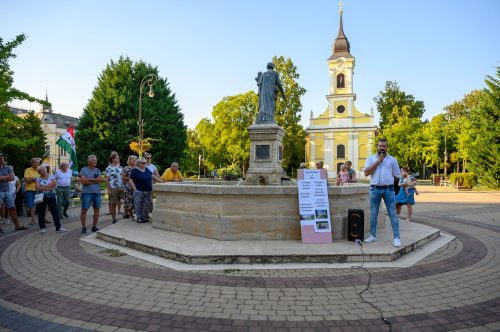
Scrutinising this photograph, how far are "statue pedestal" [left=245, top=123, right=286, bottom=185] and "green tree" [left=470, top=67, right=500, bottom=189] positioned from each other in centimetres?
2528

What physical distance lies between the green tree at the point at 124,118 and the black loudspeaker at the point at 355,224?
76.8 feet

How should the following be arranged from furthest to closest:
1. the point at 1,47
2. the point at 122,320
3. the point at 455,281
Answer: the point at 1,47, the point at 455,281, the point at 122,320

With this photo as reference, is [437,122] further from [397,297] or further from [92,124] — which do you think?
[397,297]

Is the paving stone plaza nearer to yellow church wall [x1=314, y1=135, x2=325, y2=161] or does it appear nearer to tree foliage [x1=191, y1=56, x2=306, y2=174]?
tree foliage [x1=191, y1=56, x2=306, y2=174]

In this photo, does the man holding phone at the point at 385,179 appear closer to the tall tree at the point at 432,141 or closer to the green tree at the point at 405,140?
the tall tree at the point at 432,141

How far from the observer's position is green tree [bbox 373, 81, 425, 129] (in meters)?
63.4

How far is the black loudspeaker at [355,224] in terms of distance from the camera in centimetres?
648

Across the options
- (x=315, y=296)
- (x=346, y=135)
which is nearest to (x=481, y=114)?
(x=346, y=135)

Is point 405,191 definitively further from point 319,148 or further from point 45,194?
point 319,148

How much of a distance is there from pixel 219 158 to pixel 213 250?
4328cm

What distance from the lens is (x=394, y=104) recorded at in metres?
64.4

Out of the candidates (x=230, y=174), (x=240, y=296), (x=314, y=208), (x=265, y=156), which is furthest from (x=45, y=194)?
(x=230, y=174)

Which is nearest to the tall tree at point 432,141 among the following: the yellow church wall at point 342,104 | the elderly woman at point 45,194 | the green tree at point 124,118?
the yellow church wall at point 342,104

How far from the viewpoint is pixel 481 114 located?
94.8ft
